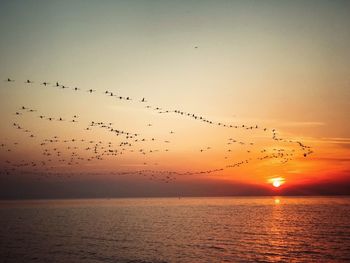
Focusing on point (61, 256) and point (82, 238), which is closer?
point (61, 256)

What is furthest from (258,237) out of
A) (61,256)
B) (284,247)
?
(61,256)

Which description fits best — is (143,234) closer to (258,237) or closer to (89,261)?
(258,237)

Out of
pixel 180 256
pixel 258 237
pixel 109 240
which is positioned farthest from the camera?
pixel 258 237

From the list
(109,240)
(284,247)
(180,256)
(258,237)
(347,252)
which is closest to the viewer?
(180,256)

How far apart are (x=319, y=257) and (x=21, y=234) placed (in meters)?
57.3

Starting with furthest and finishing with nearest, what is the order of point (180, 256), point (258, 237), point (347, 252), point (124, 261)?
point (258, 237) → point (347, 252) → point (180, 256) → point (124, 261)

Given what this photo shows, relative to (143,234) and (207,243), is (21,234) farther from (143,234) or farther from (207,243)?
(207,243)

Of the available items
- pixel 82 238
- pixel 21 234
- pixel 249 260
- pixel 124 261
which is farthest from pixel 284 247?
pixel 21 234

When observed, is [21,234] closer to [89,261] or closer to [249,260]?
[89,261]

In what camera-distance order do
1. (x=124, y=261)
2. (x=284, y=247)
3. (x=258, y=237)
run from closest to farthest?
(x=124, y=261)
(x=284, y=247)
(x=258, y=237)

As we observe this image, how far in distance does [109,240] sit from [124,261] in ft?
67.9

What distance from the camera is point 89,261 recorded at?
156 feet

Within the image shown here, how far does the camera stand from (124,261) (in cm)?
4747

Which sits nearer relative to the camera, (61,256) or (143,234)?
(61,256)
